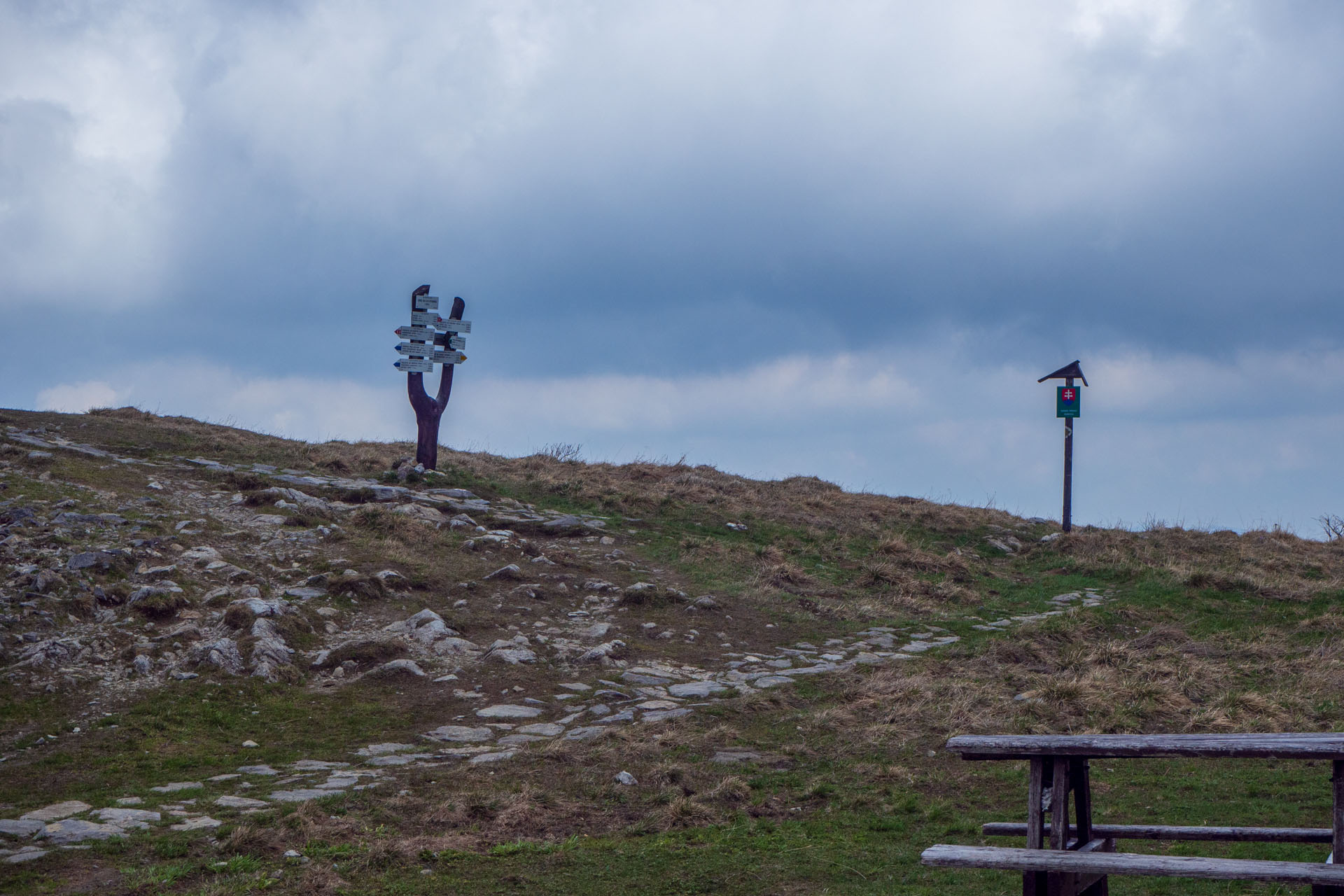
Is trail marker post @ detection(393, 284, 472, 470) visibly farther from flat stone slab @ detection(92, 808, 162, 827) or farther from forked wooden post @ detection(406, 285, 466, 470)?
flat stone slab @ detection(92, 808, 162, 827)

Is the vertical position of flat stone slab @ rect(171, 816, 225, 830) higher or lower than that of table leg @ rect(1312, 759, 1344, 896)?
lower

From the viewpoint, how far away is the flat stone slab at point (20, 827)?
625 centimetres

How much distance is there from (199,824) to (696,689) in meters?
5.30

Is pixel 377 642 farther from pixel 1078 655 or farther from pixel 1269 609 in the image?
pixel 1269 609

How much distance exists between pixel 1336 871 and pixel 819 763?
472cm

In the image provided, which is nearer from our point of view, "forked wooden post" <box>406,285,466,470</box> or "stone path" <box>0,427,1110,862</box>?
"stone path" <box>0,427,1110,862</box>

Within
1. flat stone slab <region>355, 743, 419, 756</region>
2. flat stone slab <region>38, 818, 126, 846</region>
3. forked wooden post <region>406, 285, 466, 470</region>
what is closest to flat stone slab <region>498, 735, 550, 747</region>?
flat stone slab <region>355, 743, 419, 756</region>

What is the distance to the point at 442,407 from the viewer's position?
1964cm

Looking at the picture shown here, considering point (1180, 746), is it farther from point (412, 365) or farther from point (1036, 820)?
point (412, 365)

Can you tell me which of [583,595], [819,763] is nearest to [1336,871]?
[819,763]

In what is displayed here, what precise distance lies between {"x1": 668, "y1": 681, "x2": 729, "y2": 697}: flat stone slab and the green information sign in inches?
555

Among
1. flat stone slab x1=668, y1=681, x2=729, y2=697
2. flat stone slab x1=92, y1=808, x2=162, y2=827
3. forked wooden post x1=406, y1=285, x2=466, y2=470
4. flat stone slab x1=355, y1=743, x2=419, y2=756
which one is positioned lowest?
flat stone slab x1=92, y1=808, x2=162, y2=827

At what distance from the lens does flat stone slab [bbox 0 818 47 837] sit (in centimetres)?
625

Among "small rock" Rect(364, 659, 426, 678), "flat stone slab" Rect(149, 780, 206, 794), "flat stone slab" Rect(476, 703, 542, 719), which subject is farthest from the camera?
"small rock" Rect(364, 659, 426, 678)
